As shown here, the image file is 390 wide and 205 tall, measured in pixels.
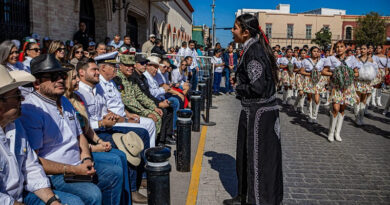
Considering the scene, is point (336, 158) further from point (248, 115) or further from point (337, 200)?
point (248, 115)

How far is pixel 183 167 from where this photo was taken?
5.21 meters

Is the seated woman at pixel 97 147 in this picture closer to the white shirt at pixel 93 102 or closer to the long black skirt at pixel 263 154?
the white shirt at pixel 93 102

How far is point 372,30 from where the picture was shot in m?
57.0

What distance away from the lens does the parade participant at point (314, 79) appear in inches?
347

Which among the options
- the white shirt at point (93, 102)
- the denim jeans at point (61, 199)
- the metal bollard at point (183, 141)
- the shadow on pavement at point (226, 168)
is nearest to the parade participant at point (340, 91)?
the shadow on pavement at point (226, 168)

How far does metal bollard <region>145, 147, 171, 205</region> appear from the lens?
9.16 feet

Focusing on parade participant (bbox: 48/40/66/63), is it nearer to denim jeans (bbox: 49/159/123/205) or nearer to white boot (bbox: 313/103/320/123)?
denim jeans (bbox: 49/159/123/205)

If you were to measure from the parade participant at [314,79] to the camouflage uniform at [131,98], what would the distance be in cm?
476

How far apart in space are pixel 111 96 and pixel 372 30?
6163cm

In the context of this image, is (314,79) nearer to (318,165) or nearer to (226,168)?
(318,165)

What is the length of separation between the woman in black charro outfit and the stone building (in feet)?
21.5

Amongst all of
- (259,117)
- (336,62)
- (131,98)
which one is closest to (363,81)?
(336,62)

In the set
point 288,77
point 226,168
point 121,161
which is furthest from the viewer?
point 288,77

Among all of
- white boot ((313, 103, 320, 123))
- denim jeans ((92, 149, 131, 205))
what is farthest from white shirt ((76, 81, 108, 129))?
white boot ((313, 103, 320, 123))
